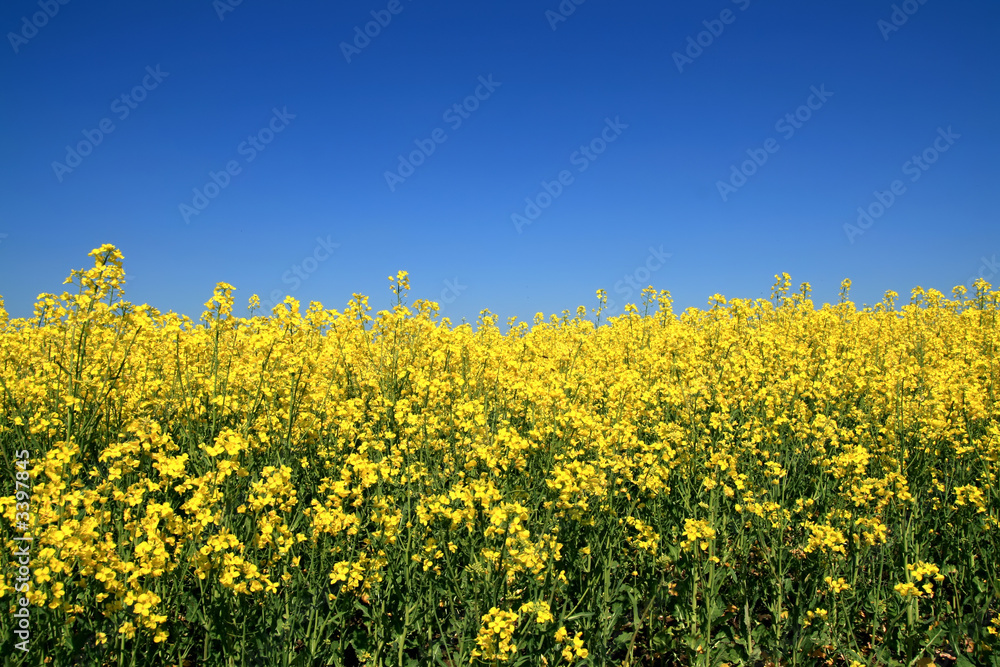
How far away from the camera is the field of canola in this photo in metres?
2.33

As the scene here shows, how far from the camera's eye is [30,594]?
1998 mm

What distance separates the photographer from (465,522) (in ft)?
8.86

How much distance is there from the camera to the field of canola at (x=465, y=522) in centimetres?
233

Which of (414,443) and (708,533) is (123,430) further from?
(708,533)

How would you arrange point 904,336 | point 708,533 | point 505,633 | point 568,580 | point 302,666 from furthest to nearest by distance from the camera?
point 904,336, point 568,580, point 708,533, point 302,666, point 505,633

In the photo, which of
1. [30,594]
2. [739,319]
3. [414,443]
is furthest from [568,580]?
[739,319]

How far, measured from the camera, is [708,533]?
264 cm

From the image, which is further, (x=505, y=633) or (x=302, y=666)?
(x=302, y=666)

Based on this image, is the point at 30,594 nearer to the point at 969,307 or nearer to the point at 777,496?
the point at 777,496

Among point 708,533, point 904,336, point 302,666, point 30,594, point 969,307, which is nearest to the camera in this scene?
point 30,594

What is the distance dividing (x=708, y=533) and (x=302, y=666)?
6.78 ft

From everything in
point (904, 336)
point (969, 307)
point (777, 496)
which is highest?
point (969, 307)

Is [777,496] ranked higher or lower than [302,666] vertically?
higher

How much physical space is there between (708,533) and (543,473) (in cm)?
107
